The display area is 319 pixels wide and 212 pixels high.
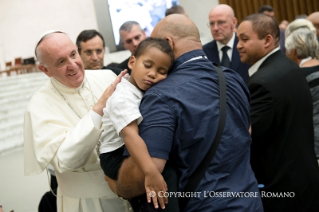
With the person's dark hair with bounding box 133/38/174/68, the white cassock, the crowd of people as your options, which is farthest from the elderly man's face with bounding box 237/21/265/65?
the person's dark hair with bounding box 133/38/174/68

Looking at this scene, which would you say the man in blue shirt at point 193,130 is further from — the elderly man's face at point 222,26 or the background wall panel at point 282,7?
the background wall panel at point 282,7

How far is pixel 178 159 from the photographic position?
179 cm

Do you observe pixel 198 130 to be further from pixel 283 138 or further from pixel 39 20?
pixel 39 20

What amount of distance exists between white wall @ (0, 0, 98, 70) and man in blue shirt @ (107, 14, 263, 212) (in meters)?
5.90

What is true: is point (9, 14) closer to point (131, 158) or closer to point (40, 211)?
point (40, 211)

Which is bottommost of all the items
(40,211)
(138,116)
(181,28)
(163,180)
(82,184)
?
(40,211)

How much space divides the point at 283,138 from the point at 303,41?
130 cm

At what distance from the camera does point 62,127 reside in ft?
7.92

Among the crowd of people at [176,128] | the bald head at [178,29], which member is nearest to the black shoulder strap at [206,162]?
the crowd of people at [176,128]

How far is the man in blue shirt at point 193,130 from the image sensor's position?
5.56 feet

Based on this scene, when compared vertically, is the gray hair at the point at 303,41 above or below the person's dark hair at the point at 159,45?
below

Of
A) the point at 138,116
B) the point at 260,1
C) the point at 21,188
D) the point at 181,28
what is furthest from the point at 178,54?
the point at 260,1

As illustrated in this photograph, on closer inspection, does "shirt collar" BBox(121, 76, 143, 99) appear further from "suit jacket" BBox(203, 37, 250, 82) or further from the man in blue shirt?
"suit jacket" BBox(203, 37, 250, 82)

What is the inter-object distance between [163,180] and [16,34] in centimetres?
681
